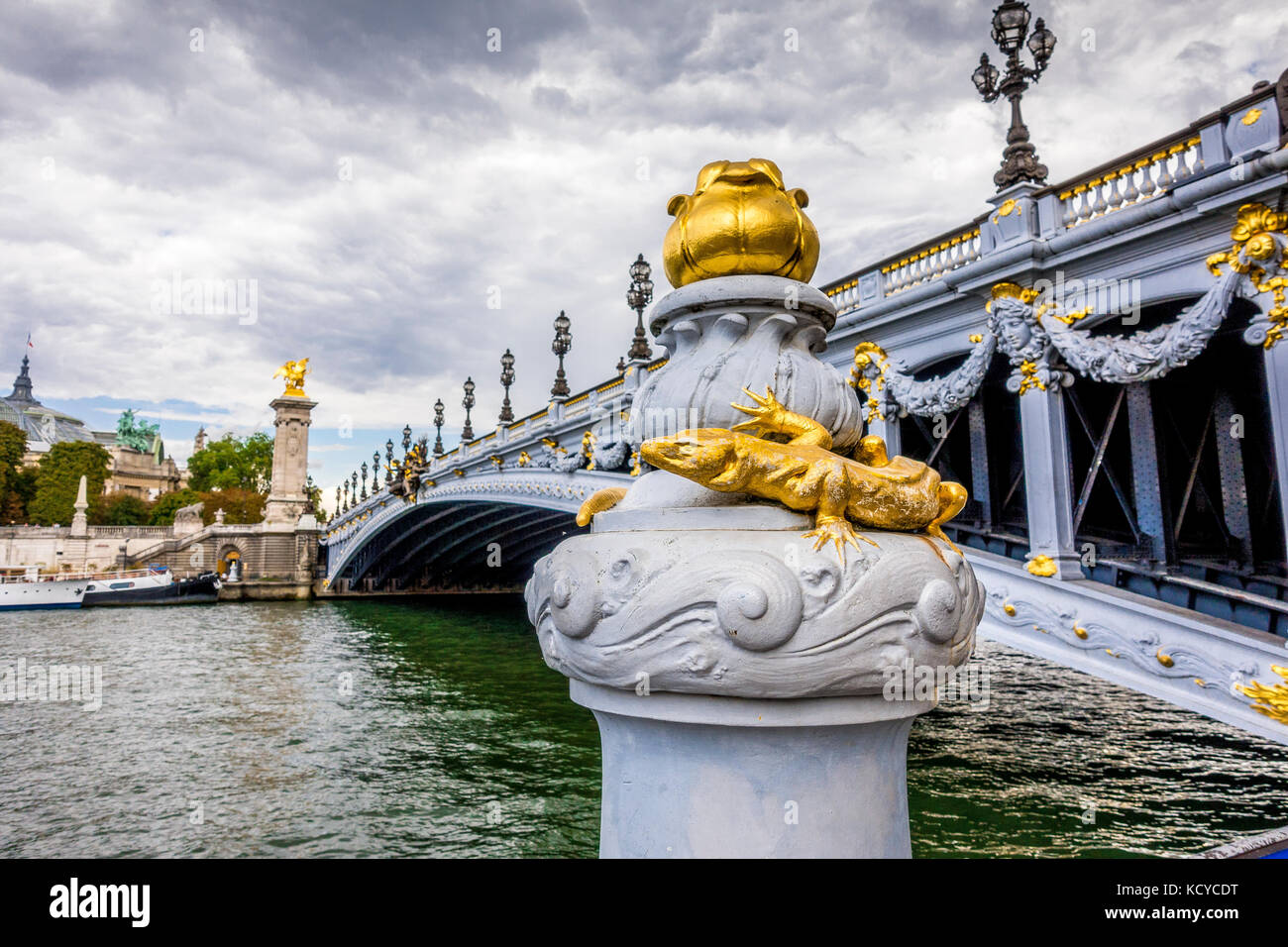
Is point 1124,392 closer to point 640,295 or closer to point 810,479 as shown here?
point 640,295

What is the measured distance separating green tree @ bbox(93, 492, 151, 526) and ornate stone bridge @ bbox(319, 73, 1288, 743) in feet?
180

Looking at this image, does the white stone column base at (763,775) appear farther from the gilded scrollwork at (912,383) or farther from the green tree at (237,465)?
the green tree at (237,465)

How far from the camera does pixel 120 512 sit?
54.8 metres

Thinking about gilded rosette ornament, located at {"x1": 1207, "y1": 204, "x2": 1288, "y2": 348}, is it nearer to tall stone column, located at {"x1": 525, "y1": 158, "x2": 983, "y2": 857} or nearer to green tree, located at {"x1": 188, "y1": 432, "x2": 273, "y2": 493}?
tall stone column, located at {"x1": 525, "y1": 158, "x2": 983, "y2": 857}

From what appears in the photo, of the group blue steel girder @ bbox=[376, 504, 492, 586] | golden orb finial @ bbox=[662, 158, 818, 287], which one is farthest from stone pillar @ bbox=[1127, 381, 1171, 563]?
blue steel girder @ bbox=[376, 504, 492, 586]

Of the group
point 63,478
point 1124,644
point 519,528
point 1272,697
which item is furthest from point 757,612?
point 63,478

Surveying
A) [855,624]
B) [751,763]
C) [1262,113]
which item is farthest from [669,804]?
[1262,113]

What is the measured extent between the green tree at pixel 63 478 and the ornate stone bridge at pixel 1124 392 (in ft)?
169

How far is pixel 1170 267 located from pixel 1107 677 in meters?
4.11

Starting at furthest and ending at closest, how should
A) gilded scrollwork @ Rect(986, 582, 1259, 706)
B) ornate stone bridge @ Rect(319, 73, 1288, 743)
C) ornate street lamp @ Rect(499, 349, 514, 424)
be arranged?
ornate street lamp @ Rect(499, 349, 514, 424)
ornate stone bridge @ Rect(319, 73, 1288, 743)
gilded scrollwork @ Rect(986, 582, 1259, 706)

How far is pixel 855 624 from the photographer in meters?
1.66

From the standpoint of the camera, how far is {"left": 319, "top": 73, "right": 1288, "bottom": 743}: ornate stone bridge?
21.6 ft

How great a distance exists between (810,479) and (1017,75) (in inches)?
367
